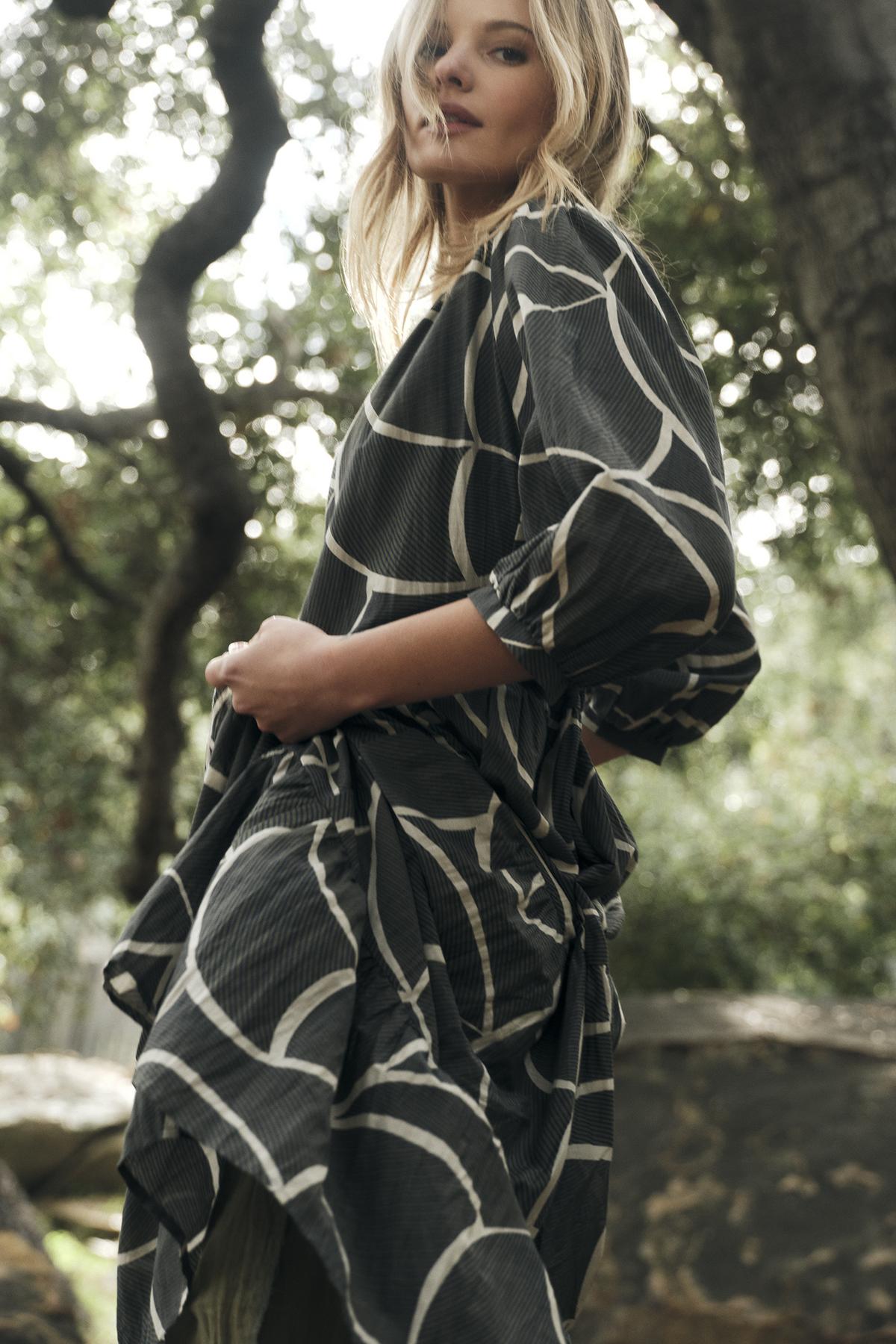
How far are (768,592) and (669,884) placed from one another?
11.1ft

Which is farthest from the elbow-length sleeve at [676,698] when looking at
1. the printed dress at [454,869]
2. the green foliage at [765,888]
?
the green foliage at [765,888]

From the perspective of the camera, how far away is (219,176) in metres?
5.09

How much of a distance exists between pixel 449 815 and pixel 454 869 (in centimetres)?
6

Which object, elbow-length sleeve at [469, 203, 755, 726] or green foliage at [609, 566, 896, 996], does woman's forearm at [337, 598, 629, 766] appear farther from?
green foliage at [609, 566, 896, 996]

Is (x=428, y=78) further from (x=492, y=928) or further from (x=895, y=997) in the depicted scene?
(x=895, y=997)

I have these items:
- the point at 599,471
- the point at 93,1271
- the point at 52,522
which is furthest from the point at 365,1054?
the point at 93,1271

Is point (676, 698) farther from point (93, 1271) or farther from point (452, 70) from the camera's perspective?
point (93, 1271)

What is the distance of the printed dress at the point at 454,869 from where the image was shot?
1.03 meters

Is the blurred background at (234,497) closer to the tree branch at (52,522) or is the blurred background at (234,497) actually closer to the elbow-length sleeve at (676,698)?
the tree branch at (52,522)

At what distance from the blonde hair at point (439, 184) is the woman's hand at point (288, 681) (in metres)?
0.49

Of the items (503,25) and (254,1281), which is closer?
(254,1281)

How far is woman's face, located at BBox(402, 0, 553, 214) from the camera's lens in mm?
1457

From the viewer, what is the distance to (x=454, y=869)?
120 centimetres

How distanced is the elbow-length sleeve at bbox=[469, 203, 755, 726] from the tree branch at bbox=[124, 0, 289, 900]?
13.2 ft
